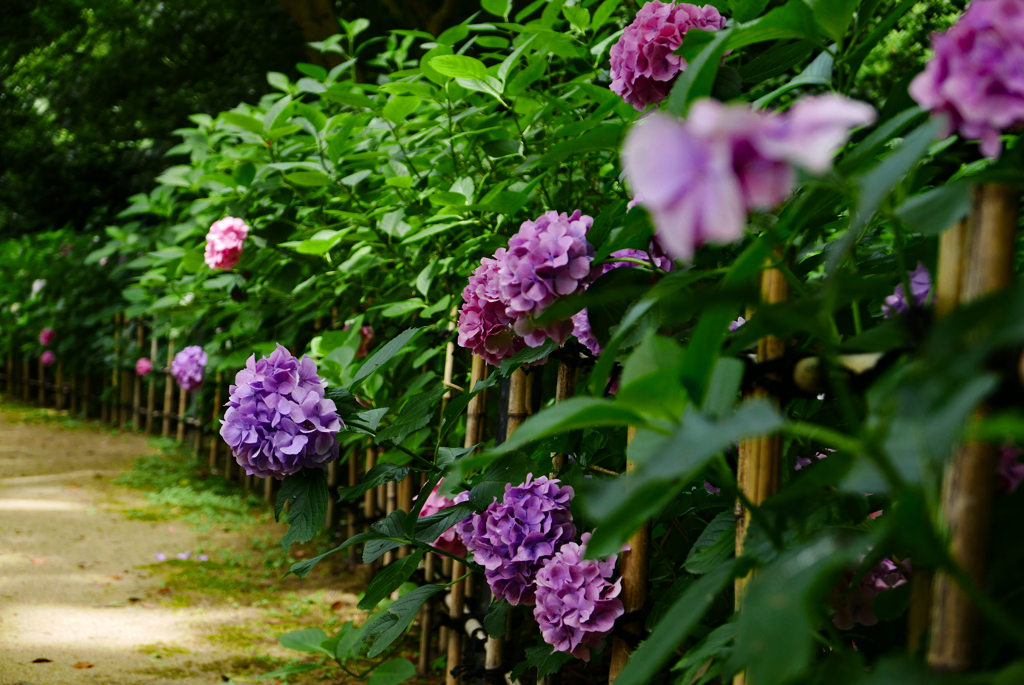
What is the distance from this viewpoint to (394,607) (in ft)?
4.42

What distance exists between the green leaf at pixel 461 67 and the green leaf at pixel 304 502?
66cm

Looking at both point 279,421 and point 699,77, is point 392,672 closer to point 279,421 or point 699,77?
point 279,421

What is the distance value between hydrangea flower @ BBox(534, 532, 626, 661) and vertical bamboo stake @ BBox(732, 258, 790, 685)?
313 millimetres

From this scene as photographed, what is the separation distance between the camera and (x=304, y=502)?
1.13m

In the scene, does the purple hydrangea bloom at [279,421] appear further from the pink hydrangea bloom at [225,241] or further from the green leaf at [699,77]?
the pink hydrangea bloom at [225,241]

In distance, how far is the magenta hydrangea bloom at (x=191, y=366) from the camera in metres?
3.67

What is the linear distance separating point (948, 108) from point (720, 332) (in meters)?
0.21

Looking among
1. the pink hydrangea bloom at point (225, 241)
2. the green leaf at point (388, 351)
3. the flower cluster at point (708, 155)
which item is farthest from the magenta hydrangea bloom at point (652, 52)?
the pink hydrangea bloom at point (225, 241)

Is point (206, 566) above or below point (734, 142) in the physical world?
below

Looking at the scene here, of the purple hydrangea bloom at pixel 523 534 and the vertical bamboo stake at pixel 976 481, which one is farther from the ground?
the vertical bamboo stake at pixel 976 481

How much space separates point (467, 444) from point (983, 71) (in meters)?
1.29

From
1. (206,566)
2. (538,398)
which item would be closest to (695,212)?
(538,398)

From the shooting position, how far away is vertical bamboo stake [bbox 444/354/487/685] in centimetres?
154

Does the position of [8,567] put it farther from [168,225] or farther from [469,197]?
[469,197]
